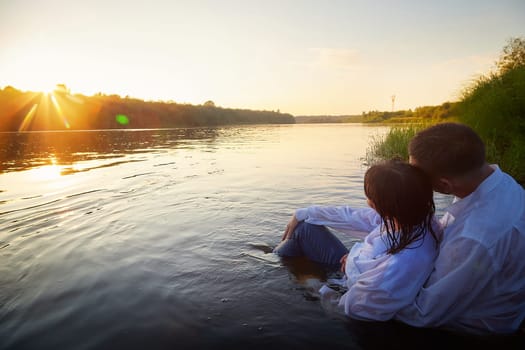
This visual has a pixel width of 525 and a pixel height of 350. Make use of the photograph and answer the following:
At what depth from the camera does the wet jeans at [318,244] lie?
391cm

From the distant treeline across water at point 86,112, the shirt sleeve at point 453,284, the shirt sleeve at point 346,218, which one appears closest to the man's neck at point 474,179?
the shirt sleeve at point 453,284

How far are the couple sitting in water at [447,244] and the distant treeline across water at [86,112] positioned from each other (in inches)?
2357

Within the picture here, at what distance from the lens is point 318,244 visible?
3.94 meters

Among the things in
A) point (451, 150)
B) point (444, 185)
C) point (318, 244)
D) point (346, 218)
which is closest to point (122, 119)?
point (318, 244)

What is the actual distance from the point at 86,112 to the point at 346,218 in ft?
217

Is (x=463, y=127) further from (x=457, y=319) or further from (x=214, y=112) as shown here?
(x=214, y=112)

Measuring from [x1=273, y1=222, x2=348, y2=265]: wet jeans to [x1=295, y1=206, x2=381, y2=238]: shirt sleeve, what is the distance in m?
0.15

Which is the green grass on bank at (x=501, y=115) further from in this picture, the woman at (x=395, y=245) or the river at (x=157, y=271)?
the woman at (x=395, y=245)

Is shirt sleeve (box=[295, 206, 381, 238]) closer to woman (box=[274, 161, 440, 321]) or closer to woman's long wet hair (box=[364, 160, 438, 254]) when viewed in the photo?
woman (box=[274, 161, 440, 321])

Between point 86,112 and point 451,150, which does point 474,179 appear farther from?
point 86,112

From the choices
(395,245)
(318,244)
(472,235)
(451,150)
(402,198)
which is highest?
(451,150)

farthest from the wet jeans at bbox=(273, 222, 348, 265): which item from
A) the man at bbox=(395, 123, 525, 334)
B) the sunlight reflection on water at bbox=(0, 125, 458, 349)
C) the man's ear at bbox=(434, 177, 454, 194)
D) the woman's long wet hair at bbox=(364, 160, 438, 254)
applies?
the man's ear at bbox=(434, 177, 454, 194)

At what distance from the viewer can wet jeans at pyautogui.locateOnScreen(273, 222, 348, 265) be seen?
12.8 ft

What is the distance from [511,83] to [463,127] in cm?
1099
